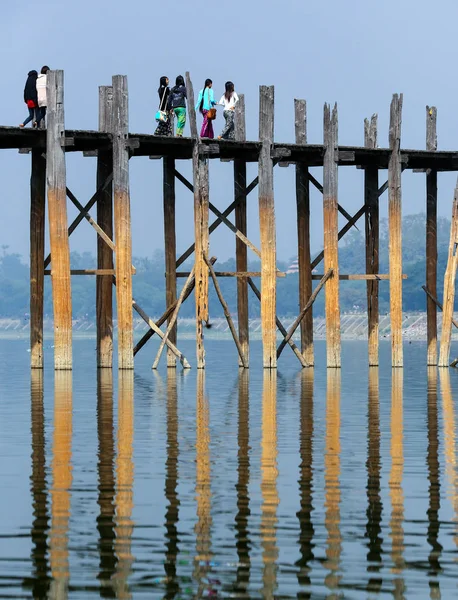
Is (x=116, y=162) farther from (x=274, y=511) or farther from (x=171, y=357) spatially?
(x=274, y=511)

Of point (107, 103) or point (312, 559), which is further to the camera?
point (107, 103)

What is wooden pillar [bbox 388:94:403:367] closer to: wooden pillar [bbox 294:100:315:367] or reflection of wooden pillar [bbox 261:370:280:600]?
wooden pillar [bbox 294:100:315:367]

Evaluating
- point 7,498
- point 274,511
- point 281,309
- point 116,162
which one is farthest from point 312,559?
point 281,309

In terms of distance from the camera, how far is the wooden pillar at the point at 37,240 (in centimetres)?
2936

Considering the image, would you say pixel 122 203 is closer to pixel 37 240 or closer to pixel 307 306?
pixel 37 240

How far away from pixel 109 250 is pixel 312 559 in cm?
2083

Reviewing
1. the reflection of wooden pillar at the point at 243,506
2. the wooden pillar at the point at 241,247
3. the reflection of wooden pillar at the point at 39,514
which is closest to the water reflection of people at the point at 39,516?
the reflection of wooden pillar at the point at 39,514

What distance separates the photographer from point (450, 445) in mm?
16797

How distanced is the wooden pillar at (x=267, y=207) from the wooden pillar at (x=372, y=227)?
3.37 meters

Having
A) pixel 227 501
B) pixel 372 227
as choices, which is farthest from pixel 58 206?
pixel 227 501

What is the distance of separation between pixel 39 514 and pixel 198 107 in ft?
62.6

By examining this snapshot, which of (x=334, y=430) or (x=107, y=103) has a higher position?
(x=107, y=103)

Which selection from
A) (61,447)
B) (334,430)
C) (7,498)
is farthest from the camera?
(334,430)

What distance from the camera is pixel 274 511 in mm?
12141
